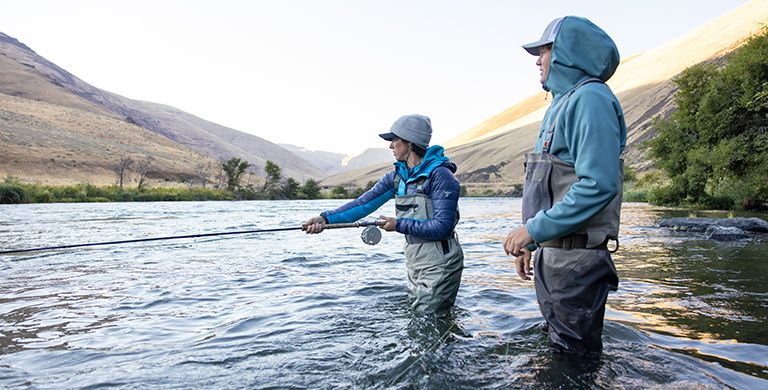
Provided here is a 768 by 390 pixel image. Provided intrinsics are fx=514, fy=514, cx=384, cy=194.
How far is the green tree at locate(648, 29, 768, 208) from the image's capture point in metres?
23.8

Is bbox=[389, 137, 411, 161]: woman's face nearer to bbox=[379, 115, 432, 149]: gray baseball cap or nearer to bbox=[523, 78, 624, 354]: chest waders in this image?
bbox=[379, 115, 432, 149]: gray baseball cap

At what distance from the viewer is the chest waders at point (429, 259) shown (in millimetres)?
5309

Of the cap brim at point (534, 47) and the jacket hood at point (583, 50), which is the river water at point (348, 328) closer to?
the jacket hood at point (583, 50)

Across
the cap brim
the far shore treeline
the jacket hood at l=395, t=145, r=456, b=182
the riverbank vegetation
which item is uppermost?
the far shore treeline

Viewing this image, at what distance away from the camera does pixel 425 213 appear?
209 inches

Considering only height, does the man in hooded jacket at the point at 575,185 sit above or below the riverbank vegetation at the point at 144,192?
above

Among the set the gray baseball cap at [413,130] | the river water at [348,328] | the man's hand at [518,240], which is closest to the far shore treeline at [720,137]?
the river water at [348,328]

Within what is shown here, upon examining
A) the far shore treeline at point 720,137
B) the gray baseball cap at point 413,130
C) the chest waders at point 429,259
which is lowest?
the chest waders at point 429,259

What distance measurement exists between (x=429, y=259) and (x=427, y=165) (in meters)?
0.98

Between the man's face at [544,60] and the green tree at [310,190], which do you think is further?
the green tree at [310,190]

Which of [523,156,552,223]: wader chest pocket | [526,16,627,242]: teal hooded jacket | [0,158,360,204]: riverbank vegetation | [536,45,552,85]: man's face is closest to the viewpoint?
[526,16,627,242]: teal hooded jacket

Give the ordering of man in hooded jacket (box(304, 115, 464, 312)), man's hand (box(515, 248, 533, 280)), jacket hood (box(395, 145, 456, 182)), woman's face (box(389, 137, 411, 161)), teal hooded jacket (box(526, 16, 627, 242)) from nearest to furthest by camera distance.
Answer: teal hooded jacket (box(526, 16, 627, 242)), man's hand (box(515, 248, 533, 280)), man in hooded jacket (box(304, 115, 464, 312)), jacket hood (box(395, 145, 456, 182)), woman's face (box(389, 137, 411, 161))

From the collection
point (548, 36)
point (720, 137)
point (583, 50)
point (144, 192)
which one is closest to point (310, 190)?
point (144, 192)

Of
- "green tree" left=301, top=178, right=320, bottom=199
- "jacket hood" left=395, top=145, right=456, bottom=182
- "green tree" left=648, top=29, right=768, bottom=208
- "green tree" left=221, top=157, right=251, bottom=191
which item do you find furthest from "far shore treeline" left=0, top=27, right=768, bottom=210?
"green tree" left=221, top=157, right=251, bottom=191
